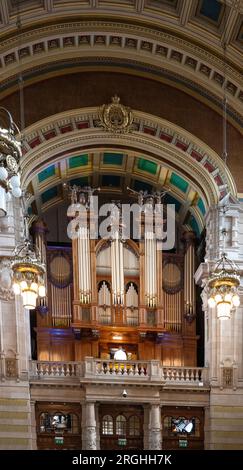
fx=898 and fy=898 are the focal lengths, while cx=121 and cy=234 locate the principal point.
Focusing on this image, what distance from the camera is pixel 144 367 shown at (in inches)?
674

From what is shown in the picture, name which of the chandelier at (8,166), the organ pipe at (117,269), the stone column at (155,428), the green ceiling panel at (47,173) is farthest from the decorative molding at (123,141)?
the chandelier at (8,166)

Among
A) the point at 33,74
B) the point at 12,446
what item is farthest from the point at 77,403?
the point at 33,74

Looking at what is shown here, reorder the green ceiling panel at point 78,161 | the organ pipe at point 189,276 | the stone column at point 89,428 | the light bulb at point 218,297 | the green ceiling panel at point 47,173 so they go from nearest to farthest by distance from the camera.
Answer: the light bulb at point 218,297
the stone column at point 89,428
the green ceiling panel at point 47,173
the green ceiling panel at point 78,161
the organ pipe at point 189,276

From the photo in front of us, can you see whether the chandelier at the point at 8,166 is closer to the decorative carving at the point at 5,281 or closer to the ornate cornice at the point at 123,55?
the decorative carving at the point at 5,281

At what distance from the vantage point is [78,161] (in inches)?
736

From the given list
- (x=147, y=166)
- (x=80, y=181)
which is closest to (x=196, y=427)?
(x=147, y=166)

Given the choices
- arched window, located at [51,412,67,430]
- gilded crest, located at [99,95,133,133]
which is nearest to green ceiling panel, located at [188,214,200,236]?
gilded crest, located at [99,95,133,133]

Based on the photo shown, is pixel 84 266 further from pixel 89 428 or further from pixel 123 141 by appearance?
pixel 89 428

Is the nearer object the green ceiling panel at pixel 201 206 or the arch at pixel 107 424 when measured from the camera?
the arch at pixel 107 424

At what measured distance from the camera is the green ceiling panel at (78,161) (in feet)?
60.5

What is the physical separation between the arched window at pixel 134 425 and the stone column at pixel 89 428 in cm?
89

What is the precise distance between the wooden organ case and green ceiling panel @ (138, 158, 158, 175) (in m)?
1.50

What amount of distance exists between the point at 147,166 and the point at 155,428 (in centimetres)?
556

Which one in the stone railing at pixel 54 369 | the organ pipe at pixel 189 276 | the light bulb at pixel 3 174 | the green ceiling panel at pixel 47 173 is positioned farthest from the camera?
the organ pipe at pixel 189 276
